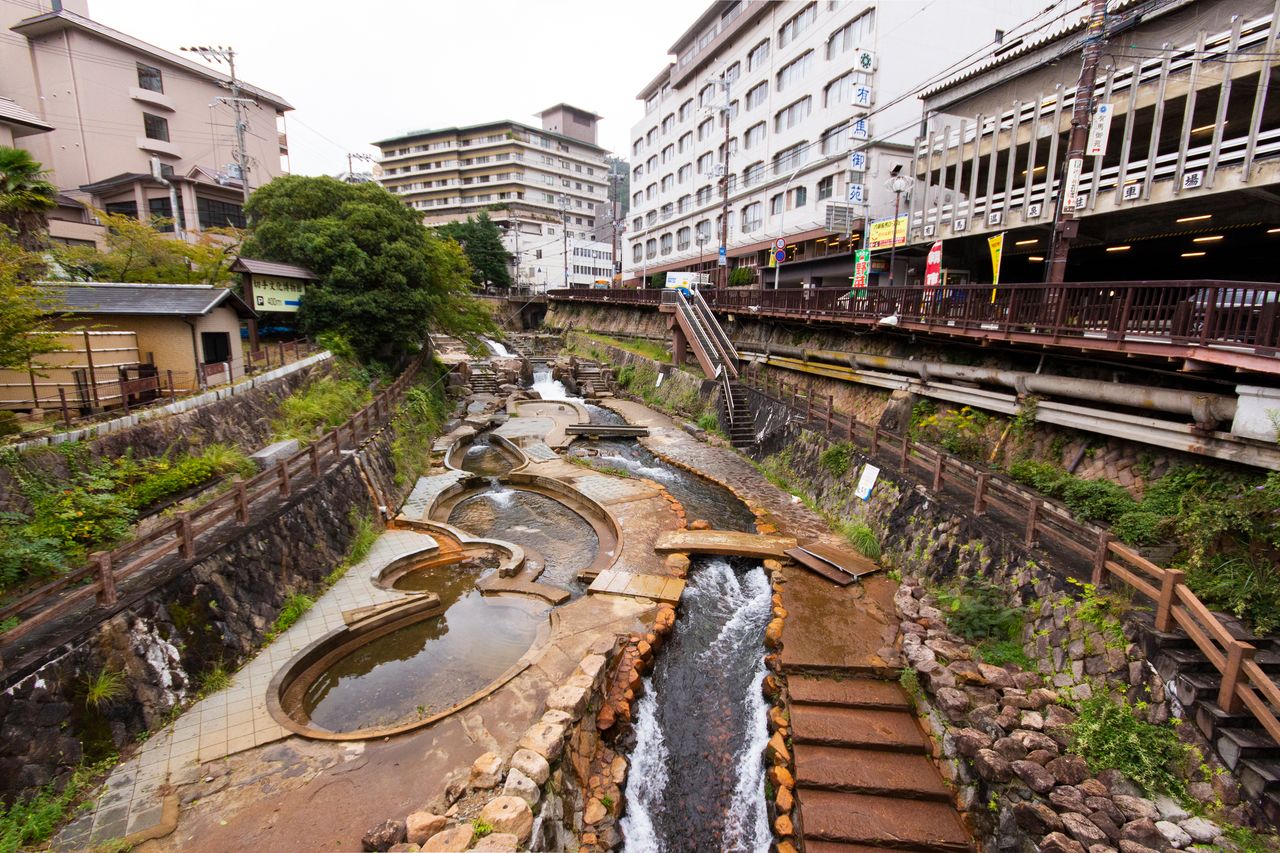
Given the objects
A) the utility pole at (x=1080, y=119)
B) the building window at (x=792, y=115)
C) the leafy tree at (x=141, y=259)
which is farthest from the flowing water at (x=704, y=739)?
the building window at (x=792, y=115)

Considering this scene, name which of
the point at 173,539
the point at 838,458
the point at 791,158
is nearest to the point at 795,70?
the point at 791,158

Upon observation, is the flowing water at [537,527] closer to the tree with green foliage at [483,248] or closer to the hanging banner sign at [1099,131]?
the hanging banner sign at [1099,131]

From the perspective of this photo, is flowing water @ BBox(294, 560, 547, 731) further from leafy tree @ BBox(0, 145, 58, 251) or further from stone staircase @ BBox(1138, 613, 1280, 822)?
leafy tree @ BBox(0, 145, 58, 251)

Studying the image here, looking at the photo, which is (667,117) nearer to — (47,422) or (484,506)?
(484,506)

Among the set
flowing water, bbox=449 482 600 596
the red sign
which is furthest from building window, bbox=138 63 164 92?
the red sign

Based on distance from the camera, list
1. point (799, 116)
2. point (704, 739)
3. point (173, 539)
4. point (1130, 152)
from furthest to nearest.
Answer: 1. point (799, 116)
2. point (1130, 152)
3. point (173, 539)
4. point (704, 739)

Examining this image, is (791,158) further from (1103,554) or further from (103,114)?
(103,114)

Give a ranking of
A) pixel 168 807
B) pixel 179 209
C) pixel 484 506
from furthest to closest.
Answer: pixel 179 209, pixel 484 506, pixel 168 807

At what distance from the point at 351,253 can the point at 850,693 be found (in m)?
23.5

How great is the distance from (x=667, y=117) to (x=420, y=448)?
159 ft

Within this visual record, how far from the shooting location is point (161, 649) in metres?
7.57

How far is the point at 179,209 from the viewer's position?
32.6 meters

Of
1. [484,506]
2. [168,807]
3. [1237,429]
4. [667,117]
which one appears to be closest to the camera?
[168,807]

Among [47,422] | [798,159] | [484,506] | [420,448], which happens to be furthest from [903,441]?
[798,159]
